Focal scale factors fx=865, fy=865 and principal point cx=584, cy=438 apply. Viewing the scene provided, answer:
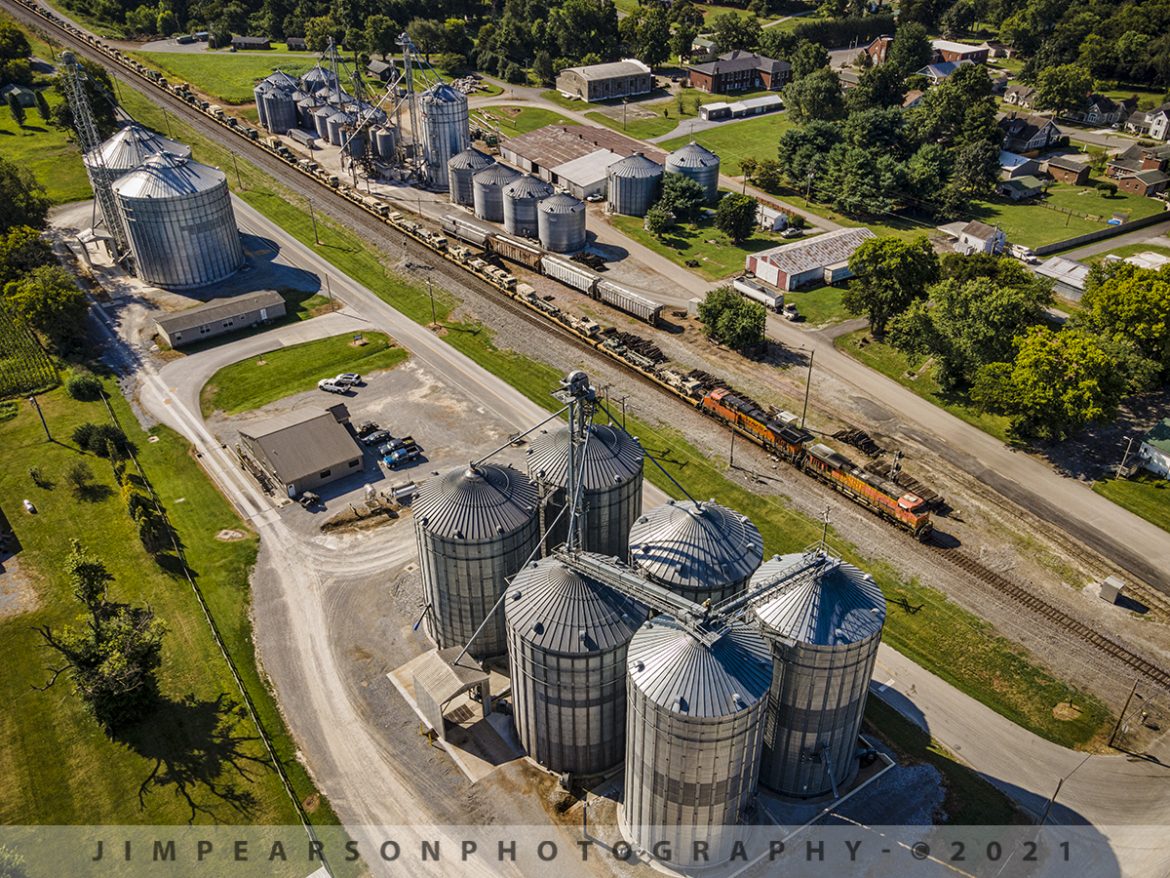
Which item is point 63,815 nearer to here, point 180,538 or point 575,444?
point 180,538

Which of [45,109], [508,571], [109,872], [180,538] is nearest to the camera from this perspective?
[109,872]

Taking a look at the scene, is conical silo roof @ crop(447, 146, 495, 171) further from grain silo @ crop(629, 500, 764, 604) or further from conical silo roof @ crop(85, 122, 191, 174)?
grain silo @ crop(629, 500, 764, 604)

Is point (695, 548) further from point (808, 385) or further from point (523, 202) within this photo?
point (523, 202)

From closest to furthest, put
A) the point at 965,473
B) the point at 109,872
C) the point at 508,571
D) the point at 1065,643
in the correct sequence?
the point at 109,872 → the point at 508,571 → the point at 1065,643 → the point at 965,473

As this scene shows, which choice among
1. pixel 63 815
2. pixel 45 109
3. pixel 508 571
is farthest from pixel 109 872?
pixel 45 109

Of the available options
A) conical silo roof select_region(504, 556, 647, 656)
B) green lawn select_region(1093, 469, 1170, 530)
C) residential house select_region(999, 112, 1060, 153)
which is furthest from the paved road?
residential house select_region(999, 112, 1060, 153)
